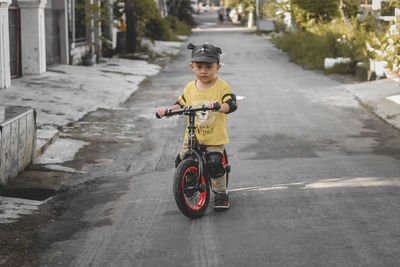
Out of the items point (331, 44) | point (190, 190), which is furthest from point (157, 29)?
point (190, 190)

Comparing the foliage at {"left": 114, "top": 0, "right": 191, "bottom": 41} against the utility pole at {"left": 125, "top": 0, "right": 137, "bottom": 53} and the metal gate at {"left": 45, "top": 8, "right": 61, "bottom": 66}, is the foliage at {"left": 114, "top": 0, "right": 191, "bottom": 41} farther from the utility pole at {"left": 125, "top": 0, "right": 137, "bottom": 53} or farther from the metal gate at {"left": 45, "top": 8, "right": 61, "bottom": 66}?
the metal gate at {"left": 45, "top": 8, "right": 61, "bottom": 66}

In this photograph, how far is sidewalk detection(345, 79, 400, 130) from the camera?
42.5ft

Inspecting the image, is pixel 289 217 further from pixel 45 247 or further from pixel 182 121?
pixel 182 121

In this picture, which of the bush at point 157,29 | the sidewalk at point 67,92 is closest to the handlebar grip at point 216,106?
the sidewalk at point 67,92

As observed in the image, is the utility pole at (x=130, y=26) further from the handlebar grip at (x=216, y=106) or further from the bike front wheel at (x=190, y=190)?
the handlebar grip at (x=216, y=106)

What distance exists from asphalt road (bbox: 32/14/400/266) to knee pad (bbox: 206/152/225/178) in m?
0.38

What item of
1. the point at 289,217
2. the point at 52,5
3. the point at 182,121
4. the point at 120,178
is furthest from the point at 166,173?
the point at 52,5

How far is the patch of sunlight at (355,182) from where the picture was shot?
23.5 feet

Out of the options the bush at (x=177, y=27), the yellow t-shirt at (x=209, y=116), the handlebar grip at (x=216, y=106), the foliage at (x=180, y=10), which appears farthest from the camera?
the foliage at (x=180, y=10)

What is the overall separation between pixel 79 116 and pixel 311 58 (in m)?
13.9

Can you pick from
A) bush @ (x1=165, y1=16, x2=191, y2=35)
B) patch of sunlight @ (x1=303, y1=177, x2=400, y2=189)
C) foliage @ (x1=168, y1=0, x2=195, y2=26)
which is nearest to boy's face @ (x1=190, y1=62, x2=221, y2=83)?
patch of sunlight @ (x1=303, y1=177, x2=400, y2=189)

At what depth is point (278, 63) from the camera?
2609 centimetres

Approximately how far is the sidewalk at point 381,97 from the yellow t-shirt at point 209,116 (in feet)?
21.6

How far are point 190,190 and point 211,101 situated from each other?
816mm
